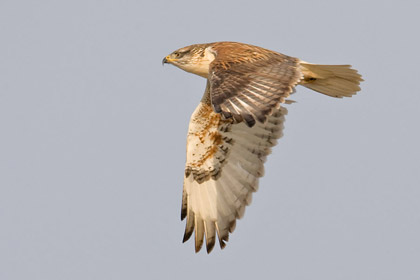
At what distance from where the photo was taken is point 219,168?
31.8ft

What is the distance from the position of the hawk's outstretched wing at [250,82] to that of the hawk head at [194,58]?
0.70 metres

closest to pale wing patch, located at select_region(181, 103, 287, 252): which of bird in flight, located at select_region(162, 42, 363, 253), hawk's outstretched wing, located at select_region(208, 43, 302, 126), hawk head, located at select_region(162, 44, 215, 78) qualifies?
bird in flight, located at select_region(162, 42, 363, 253)

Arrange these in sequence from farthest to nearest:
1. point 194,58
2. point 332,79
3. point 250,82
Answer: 1. point 194,58
2. point 332,79
3. point 250,82

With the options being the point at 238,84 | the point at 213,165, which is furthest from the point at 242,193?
the point at 238,84

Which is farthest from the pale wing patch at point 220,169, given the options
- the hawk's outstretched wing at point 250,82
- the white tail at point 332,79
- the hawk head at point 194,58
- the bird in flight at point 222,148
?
the hawk's outstretched wing at point 250,82

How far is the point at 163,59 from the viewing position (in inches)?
387

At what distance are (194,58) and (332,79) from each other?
1663 millimetres

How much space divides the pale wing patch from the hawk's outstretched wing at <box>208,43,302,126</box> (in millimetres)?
1256

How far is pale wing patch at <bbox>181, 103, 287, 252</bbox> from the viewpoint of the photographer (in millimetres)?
9438

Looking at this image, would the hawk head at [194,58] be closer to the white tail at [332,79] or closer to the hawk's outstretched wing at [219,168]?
the hawk's outstretched wing at [219,168]

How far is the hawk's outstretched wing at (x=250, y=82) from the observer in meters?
6.98

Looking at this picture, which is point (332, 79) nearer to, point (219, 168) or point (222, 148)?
point (222, 148)

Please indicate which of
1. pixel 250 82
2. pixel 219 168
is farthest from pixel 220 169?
pixel 250 82

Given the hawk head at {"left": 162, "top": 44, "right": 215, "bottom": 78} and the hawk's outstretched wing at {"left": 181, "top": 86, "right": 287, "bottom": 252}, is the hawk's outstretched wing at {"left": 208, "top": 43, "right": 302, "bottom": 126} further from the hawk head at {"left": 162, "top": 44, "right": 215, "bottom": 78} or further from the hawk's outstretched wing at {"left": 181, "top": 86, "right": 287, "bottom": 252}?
the hawk's outstretched wing at {"left": 181, "top": 86, "right": 287, "bottom": 252}
